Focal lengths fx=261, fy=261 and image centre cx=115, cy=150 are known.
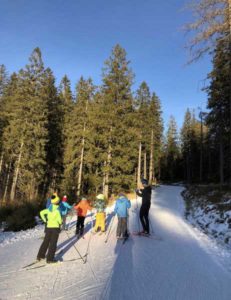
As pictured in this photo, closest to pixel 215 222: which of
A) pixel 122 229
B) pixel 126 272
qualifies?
pixel 122 229

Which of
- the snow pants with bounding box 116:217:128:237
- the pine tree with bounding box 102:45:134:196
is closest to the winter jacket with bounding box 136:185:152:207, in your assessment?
the snow pants with bounding box 116:217:128:237

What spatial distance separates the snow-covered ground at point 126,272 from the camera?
536 cm

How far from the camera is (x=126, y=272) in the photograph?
6531 millimetres

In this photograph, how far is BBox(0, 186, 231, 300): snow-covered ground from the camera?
5359 millimetres

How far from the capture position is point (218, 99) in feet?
98.9

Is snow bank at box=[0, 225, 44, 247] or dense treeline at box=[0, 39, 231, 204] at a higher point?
dense treeline at box=[0, 39, 231, 204]

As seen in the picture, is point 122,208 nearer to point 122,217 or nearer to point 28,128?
point 122,217

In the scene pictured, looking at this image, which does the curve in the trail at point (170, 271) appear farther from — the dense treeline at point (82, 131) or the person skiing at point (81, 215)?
the dense treeline at point (82, 131)

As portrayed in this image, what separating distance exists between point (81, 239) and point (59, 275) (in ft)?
14.5

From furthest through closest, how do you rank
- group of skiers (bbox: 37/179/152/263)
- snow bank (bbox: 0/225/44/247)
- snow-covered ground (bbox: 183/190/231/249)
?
snow bank (bbox: 0/225/44/247) < snow-covered ground (bbox: 183/190/231/249) < group of skiers (bbox: 37/179/152/263)

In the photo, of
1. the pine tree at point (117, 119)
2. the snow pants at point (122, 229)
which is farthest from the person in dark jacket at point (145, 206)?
the pine tree at point (117, 119)

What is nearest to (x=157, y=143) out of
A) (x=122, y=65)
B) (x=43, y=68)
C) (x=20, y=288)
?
(x=122, y=65)

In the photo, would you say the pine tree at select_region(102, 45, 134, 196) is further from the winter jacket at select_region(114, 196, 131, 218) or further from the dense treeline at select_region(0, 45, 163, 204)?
the winter jacket at select_region(114, 196, 131, 218)

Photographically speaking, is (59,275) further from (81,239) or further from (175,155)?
(175,155)
